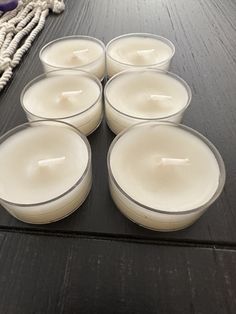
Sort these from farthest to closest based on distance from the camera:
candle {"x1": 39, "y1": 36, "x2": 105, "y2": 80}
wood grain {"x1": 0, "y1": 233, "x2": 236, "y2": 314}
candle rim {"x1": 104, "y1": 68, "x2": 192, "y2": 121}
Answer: candle {"x1": 39, "y1": 36, "x2": 105, "y2": 80} < candle rim {"x1": 104, "y1": 68, "x2": 192, "y2": 121} < wood grain {"x1": 0, "y1": 233, "x2": 236, "y2": 314}

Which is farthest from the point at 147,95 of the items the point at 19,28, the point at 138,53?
the point at 19,28

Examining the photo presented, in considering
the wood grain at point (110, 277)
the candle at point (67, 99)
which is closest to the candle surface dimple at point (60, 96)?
the candle at point (67, 99)

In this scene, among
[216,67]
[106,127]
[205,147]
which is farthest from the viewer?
[216,67]

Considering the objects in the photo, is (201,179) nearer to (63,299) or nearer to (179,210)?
(179,210)

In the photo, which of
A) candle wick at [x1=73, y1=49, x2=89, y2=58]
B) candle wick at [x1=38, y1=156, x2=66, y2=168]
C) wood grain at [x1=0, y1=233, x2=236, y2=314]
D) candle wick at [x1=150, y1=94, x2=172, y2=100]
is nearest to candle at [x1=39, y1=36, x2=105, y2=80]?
candle wick at [x1=73, y1=49, x2=89, y2=58]

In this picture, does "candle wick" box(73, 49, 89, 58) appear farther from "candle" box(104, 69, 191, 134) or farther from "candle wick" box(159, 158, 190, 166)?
"candle wick" box(159, 158, 190, 166)

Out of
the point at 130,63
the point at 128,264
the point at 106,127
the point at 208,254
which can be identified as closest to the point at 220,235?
the point at 208,254
